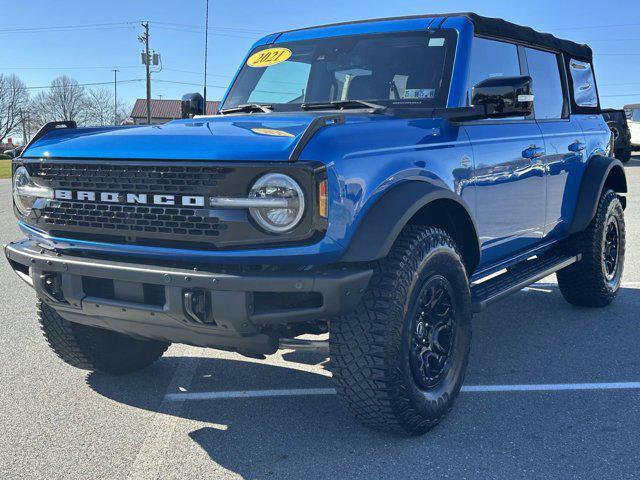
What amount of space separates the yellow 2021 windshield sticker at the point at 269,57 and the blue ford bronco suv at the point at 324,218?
24cm

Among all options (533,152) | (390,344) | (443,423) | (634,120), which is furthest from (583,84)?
(634,120)

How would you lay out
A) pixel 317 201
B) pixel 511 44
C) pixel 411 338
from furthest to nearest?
pixel 511 44 → pixel 411 338 → pixel 317 201

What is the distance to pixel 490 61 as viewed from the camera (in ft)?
13.9

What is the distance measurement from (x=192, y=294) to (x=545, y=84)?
3.39 metres

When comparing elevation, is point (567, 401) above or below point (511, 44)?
below

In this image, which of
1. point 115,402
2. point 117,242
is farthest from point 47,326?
point 117,242

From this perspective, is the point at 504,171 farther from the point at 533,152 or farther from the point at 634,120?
the point at 634,120

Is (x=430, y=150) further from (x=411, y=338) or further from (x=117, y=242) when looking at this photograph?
(x=117, y=242)

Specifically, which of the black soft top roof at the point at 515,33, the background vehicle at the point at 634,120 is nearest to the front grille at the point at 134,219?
the black soft top roof at the point at 515,33

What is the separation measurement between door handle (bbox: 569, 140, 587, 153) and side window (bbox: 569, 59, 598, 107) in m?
0.45

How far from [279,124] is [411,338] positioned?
1133 mm

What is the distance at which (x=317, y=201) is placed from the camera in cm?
270

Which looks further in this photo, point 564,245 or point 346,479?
point 564,245

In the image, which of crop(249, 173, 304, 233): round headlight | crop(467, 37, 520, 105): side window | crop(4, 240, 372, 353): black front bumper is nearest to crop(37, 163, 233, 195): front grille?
crop(249, 173, 304, 233): round headlight
